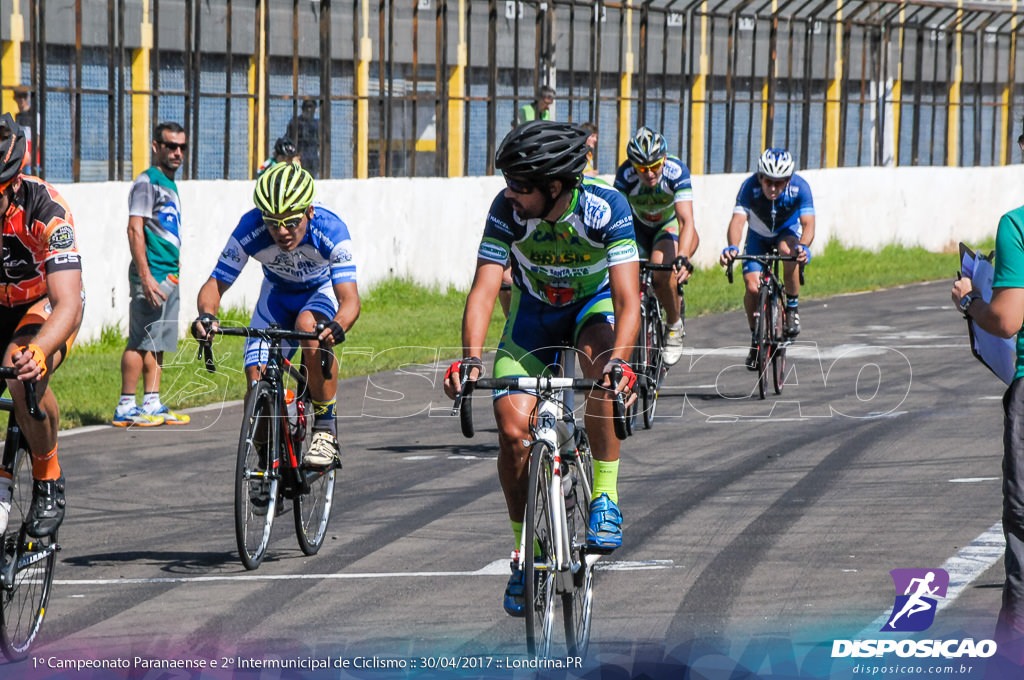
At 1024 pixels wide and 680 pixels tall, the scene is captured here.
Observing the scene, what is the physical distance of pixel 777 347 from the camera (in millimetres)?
13891

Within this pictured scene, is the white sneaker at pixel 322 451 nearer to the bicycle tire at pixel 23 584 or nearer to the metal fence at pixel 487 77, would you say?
the bicycle tire at pixel 23 584

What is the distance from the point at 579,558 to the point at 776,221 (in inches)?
349

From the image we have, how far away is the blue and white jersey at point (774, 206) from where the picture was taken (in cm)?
1446

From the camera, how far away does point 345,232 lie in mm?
8500

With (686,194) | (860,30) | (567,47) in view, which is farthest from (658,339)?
(860,30)

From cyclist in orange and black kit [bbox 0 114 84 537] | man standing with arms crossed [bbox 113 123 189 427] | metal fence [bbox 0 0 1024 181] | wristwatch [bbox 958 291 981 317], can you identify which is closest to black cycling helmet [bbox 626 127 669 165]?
man standing with arms crossed [bbox 113 123 189 427]

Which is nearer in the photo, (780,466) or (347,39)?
(780,466)

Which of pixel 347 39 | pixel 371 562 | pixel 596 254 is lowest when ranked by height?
pixel 371 562

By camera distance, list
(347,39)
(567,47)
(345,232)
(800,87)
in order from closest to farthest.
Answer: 1. (345,232)
2. (347,39)
3. (567,47)
4. (800,87)

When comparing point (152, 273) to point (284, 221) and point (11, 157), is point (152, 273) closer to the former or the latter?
point (284, 221)

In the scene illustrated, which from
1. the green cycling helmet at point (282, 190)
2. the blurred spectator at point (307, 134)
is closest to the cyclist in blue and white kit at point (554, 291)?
the green cycling helmet at point (282, 190)

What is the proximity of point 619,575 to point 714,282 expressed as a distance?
61.0ft

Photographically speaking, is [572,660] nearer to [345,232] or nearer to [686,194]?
[345,232]

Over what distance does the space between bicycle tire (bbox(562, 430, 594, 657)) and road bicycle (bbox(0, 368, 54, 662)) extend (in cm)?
202
